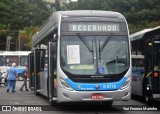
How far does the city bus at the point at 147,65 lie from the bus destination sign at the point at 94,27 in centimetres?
208

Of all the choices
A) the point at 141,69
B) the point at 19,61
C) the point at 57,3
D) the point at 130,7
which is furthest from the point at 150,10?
the point at 141,69

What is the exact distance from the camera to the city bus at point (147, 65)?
16406 millimetres

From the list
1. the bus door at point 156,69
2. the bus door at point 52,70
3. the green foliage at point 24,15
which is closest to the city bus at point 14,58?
the green foliage at point 24,15

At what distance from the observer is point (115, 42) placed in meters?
14.9

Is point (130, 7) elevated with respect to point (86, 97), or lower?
elevated

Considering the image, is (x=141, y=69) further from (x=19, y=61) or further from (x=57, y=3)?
(x=57, y=3)

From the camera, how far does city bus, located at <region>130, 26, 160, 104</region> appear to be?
16406 millimetres

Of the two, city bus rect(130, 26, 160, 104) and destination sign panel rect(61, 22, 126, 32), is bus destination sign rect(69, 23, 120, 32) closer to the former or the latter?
destination sign panel rect(61, 22, 126, 32)

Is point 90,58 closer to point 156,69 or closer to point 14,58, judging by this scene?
point 156,69

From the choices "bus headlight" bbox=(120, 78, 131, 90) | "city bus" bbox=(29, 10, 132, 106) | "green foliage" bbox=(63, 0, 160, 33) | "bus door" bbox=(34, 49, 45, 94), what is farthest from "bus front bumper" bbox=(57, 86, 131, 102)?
"green foliage" bbox=(63, 0, 160, 33)

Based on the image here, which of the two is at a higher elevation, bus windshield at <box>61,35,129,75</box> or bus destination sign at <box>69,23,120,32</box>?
bus destination sign at <box>69,23,120,32</box>

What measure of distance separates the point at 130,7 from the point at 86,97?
4390 centimetres

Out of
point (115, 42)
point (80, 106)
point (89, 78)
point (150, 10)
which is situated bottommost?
point (80, 106)

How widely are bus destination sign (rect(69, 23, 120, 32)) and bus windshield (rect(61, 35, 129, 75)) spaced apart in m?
0.27
